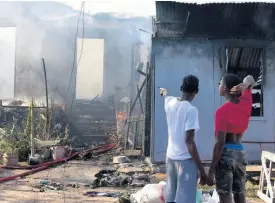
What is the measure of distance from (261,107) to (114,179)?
4.12 m

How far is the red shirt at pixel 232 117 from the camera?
411 cm

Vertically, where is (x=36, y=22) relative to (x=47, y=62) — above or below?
above

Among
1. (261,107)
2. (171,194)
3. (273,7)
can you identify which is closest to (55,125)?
(261,107)

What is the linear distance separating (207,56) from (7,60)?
14.4 meters

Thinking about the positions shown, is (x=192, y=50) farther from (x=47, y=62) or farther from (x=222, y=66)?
(x=47, y=62)

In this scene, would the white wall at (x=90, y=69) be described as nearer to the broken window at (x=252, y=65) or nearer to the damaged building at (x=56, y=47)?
the damaged building at (x=56, y=47)

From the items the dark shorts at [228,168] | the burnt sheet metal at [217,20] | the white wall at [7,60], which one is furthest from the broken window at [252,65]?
the white wall at [7,60]

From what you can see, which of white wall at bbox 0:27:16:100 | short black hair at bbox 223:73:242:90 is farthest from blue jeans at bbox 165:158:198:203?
white wall at bbox 0:27:16:100

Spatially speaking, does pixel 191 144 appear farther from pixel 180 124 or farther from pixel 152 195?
pixel 152 195

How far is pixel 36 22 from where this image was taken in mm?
21172

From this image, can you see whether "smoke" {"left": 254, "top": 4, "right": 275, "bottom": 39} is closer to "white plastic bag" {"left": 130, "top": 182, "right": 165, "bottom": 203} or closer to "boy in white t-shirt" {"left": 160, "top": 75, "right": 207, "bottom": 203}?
"white plastic bag" {"left": 130, "top": 182, "right": 165, "bottom": 203}

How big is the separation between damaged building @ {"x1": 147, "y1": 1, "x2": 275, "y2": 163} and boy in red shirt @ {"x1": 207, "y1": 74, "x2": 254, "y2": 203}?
5.32 m

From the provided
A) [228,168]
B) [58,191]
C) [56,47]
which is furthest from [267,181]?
[56,47]

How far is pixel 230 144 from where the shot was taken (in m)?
4.23
